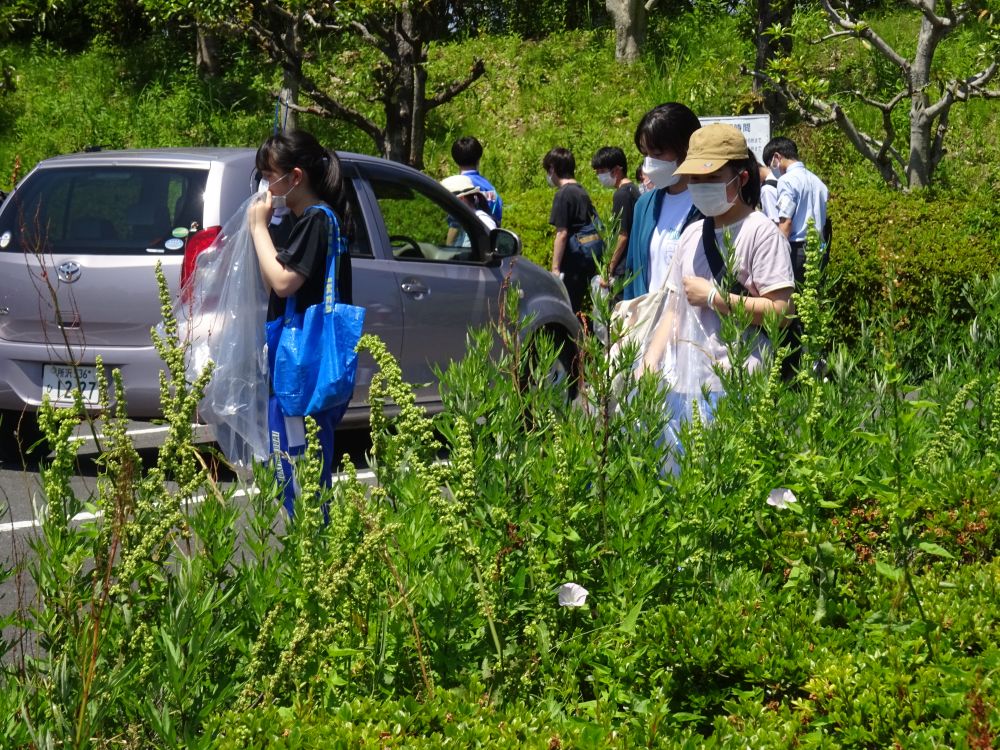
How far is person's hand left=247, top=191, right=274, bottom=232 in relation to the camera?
4645 millimetres

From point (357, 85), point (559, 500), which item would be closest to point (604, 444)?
point (559, 500)

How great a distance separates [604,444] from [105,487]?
1.15 metres

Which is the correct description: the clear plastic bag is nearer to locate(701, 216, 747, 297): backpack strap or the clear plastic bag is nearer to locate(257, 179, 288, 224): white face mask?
locate(257, 179, 288, 224): white face mask

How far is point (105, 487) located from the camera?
2.80 meters

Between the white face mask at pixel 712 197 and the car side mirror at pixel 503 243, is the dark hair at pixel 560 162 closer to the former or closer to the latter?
Result: the car side mirror at pixel 503 243

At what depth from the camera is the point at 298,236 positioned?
458 cm

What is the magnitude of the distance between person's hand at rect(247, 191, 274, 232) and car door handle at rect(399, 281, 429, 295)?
2756 mm

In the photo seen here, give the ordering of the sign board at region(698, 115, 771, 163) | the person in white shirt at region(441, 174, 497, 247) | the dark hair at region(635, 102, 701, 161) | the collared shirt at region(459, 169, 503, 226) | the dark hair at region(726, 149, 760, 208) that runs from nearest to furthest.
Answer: the dark hair at region(726, 149, 760, 208)
the dark hair at region(635, 102, 701, 161)
the person in white shirt at region(441, 174, 497, 247)
the collared shirt at region(459, 169, 503, 226)
the sign board at region(698, 115, 771, 163)

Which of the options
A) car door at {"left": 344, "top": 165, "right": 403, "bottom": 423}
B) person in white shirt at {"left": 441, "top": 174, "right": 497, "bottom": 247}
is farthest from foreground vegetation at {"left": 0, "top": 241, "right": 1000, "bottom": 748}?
person in white shirt at {"left": 441, "top": 174, "right": 497, "bottom": 247}

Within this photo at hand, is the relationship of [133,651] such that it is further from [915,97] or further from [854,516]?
[915,97]

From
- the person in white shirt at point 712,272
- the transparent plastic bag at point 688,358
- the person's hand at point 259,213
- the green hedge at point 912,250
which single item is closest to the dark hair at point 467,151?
the green hedge at point 912,250

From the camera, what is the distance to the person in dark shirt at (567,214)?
9.90 metres

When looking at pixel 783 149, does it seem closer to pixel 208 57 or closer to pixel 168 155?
pixel 168 155

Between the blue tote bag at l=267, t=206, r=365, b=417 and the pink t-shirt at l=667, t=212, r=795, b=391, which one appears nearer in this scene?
the pink t-shirt at l=667, t=212, r=795, b=391
